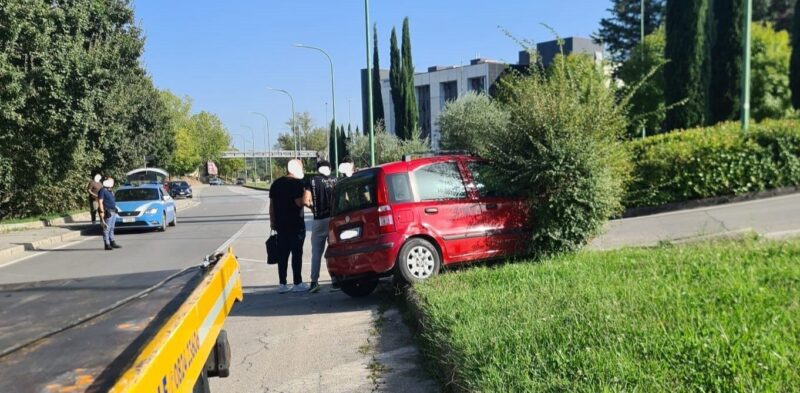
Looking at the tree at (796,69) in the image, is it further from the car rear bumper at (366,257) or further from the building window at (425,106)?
the building window at (425,106)

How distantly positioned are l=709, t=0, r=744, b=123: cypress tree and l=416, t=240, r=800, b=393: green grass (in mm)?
19965

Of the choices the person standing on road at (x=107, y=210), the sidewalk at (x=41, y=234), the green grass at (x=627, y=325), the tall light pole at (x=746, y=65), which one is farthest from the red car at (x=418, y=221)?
the sidewalk at (x=41, y=234)

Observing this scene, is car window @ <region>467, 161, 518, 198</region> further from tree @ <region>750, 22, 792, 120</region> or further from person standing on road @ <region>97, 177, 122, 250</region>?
tree @ <region>750, 22, 792, 120</region>

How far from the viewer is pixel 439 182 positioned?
7543mm

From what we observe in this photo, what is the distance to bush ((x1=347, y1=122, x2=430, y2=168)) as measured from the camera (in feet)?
113

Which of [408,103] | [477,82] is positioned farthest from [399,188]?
[477,82]

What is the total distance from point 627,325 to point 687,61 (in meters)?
21.5

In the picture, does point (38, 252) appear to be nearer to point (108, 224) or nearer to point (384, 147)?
point (108, 224)

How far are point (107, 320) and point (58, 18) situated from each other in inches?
678

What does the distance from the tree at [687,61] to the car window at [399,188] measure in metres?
18.4

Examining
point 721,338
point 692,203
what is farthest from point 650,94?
point 721,338

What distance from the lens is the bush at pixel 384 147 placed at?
34.4 meters

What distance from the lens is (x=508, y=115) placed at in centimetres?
821

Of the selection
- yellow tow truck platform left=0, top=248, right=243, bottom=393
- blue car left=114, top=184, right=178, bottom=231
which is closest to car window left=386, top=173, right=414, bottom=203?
yellow tow truck platform left=0, top=248, right=243, bottom=393
